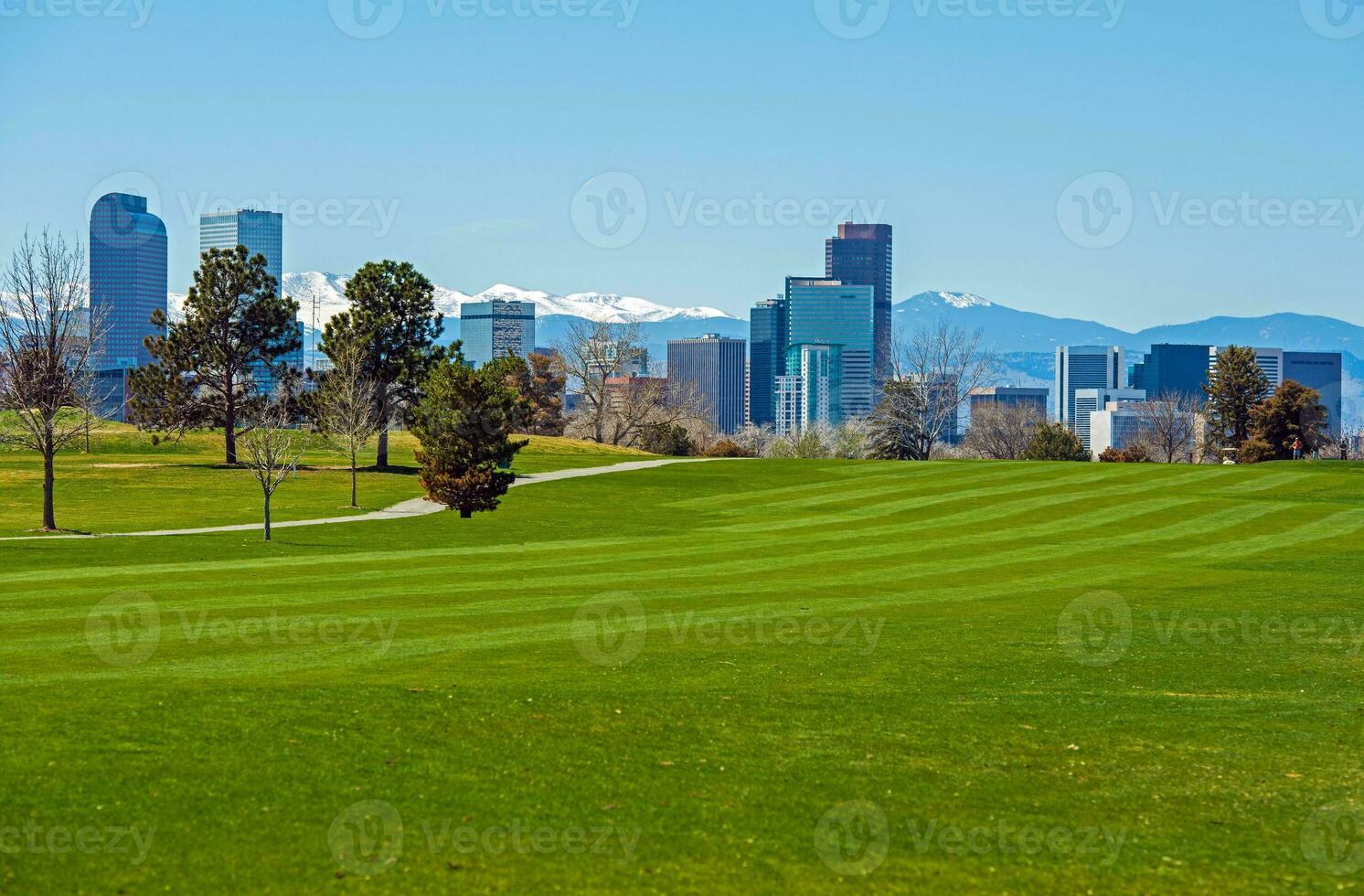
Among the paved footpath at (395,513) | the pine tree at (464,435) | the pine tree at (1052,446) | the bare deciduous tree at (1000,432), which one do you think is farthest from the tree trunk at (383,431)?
the bare deciduous tree at (1000,432)

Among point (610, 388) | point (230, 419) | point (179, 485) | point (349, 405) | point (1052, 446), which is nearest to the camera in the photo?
point (349, 405)

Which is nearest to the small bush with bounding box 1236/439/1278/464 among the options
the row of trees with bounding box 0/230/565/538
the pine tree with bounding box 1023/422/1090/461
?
the pine tree with bounding box 1023/422/1090/461

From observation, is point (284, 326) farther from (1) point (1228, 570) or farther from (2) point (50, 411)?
(1) point (1228, 570)

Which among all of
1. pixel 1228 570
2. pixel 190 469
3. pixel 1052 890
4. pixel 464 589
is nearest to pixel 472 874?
pixel 1052 890

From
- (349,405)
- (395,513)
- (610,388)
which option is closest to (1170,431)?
(610,388)

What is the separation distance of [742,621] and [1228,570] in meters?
15.2

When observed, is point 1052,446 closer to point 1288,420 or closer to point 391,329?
point 1288,420

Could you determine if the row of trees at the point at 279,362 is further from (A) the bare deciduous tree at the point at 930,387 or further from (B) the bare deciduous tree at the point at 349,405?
(A) the bare deciduous tree at the point at 930,387

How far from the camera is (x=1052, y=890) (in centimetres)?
790

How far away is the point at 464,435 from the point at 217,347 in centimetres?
2828

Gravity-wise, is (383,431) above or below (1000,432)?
below

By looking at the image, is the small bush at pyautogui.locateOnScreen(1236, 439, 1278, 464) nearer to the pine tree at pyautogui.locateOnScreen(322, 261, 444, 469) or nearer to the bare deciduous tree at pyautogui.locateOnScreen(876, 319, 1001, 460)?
the bare deciduous tree at pyautogui.locateOnScreen(876, 319, 1001, 460)

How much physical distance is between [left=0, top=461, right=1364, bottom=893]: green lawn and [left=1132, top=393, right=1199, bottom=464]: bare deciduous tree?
9710 cm

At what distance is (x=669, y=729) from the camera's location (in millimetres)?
11680
